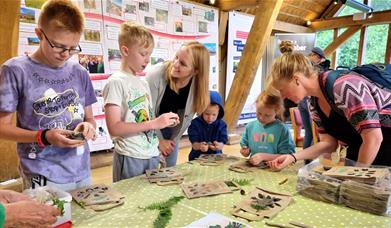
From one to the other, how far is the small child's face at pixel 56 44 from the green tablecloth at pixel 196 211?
57cm

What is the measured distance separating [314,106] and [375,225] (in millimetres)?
628

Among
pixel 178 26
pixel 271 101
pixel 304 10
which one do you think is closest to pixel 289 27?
pixel 304 10

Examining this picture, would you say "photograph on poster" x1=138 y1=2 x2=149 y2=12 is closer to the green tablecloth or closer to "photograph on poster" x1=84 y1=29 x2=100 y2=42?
"photograph on poster" x1=84 y1=29 x2=100 y2=42

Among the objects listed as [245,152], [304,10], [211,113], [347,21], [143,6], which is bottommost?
[245,152]

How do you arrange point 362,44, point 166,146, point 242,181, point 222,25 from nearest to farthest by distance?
point 242,181 < point 166,146 < point 222,25 < point 362,44

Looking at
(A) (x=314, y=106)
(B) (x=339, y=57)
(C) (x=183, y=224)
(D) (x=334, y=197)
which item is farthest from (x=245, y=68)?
(B) (x=339, y=57)

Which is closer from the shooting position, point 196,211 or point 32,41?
point 196,211

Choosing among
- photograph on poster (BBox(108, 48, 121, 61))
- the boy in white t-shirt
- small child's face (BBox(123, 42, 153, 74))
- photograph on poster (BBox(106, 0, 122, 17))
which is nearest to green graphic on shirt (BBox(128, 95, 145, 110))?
the boy in white t-shirt

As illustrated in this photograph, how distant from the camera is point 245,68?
3.80 m

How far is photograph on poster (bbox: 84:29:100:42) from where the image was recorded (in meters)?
3.31

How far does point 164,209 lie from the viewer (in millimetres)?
1017

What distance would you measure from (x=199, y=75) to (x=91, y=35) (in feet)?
6.92

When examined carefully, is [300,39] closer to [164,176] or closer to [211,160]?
[211,160]

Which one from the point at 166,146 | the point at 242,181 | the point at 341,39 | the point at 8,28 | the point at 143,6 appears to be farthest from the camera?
the point at 341,39
